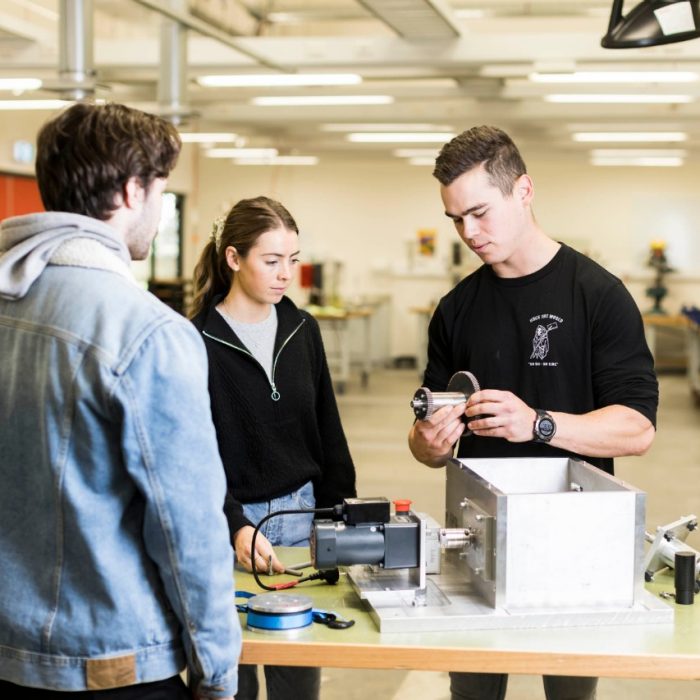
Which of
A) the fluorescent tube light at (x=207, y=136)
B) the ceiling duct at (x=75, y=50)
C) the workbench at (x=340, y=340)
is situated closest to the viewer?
the ceiling duct at (x=75, y=50)

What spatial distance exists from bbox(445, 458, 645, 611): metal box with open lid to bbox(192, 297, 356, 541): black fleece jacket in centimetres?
63

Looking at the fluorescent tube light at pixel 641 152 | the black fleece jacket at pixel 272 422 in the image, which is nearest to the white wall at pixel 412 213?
the fluorescent tube light at pixel 641 152

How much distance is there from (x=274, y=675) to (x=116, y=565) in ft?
3.36

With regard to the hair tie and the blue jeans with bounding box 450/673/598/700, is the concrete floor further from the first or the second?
the hair tie

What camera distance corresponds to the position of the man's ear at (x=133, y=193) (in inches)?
50.6

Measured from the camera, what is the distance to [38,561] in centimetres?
127

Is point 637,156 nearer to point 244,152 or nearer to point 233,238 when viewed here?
point 244,152

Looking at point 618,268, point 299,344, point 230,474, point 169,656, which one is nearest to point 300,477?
point 230,474

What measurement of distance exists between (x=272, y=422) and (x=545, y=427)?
1.98ft

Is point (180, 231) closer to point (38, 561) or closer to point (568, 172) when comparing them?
point (568, 172)

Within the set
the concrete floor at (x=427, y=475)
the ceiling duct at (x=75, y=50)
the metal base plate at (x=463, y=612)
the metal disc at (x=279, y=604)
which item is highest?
the ceiling duct at (x=75, y=50)

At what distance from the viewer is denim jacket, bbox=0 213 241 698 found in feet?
4.02

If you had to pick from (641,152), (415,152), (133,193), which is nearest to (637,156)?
(641,152)

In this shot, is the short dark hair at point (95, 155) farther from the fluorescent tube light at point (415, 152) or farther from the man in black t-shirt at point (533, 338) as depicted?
the fluorescent tube light at point (415, 152)
